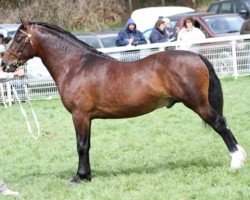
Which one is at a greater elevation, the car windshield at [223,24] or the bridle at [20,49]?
the bridle at [20,49]

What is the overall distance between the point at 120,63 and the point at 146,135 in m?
2.99

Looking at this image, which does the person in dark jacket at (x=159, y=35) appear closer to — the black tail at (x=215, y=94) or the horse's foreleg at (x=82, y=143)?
the black tail at (x=215, y=94)

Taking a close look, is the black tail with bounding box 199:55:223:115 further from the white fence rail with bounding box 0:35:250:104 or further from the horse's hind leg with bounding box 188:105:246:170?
the white fence rail with bounding box 0:35:250:104

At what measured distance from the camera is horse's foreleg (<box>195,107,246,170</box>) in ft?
24.3

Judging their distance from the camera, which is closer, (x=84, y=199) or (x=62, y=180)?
(x=84, y=199)

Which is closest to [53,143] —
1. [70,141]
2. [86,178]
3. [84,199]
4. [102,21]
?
[70,141]

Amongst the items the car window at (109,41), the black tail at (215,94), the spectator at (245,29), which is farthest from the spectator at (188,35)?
the black tail at (215,94)

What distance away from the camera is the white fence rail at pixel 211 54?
1591cm

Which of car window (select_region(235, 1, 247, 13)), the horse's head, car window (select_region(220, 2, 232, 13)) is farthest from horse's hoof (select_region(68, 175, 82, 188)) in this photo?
car window (select_region(220, 2, 232, 13))

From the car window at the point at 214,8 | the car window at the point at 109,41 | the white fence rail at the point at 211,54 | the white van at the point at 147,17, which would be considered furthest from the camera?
the car window at the point at 214,8

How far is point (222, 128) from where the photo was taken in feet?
24.5

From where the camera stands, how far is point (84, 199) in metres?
6.90

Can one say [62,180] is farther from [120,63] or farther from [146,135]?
[146,135]

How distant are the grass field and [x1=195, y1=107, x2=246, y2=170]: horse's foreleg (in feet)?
0.42
